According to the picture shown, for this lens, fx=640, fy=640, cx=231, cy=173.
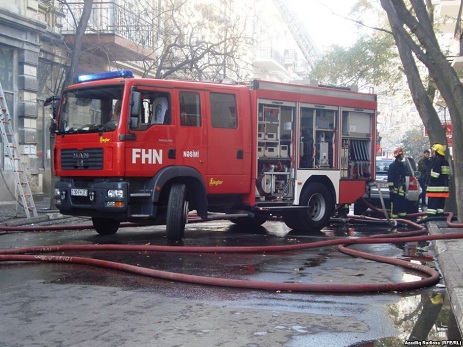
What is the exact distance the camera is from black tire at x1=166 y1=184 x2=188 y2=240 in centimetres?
986

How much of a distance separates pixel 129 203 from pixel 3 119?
4.92 meters

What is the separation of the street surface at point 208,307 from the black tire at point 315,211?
3.77 meters

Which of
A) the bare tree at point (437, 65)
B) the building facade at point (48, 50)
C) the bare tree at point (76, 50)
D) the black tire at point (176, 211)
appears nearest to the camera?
the black tire at point (176, 211)

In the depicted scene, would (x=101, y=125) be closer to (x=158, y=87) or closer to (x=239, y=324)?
(x=158, y=87)

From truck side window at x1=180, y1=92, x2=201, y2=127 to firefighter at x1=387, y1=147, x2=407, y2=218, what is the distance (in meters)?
5.80

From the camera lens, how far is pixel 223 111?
10836mm

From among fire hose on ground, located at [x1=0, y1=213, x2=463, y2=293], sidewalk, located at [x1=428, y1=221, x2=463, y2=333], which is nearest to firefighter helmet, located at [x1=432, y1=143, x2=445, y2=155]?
sidewalk, located at [x1=428, y1=221, x2=463, y2=333]

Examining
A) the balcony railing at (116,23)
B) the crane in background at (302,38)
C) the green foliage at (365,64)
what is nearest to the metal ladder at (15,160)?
the balcony railing at (116,23)

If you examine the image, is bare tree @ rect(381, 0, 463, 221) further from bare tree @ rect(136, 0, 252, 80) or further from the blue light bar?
bare tree @ rect(136, 0, 252, 80)

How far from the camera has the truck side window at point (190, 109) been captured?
10.2 meters

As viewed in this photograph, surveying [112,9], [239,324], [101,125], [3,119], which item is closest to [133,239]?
[101,125]

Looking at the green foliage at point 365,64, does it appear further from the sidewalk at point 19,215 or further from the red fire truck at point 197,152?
the sidewalk at point 19,215

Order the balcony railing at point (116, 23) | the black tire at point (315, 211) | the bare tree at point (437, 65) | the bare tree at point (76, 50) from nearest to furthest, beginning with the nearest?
the bare tree at point (437, 65), the black tire at point (315, 211), the bare tree at point (76, 50), the balcony railing at point (116, 23)

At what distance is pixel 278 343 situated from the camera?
4.50 m
